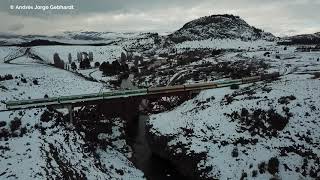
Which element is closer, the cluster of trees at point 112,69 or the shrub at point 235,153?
the shrub at point 235,153

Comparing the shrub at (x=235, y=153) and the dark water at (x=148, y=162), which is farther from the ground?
the shrub at (x=235, y=153)

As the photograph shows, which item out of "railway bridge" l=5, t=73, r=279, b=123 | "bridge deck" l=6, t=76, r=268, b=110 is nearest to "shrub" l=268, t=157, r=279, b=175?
"railway bridge" l=5, t=73, r=279, b=123

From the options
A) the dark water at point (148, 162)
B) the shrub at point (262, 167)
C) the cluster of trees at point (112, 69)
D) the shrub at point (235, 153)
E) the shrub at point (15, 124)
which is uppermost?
the shrub at point (15, 124)

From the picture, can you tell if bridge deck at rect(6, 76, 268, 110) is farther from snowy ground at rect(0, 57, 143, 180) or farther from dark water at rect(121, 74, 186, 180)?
dark water at rect(121, 74, 186, 180)

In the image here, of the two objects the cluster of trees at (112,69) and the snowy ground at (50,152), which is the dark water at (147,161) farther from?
the cluster of trees at (112,69)

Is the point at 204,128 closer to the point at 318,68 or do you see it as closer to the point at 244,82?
the point at 244,82

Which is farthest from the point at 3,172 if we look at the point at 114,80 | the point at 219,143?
the point at 114,80

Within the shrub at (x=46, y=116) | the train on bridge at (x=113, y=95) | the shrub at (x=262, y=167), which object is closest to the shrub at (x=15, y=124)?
the shrub at (x=46, y=116)

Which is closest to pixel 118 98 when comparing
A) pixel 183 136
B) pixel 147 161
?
pixel 183 136

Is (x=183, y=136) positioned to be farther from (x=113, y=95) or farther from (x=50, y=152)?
(x=50, y=152)
